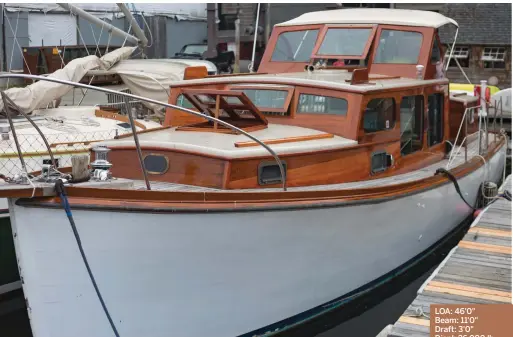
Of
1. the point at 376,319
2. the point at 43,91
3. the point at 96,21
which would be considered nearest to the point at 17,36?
the point at 96,21

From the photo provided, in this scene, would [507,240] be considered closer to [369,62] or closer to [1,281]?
[369,62]

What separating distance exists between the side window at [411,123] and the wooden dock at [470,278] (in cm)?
139

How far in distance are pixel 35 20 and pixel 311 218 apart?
721 inches

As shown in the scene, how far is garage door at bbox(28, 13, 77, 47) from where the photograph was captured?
2311 centimetres

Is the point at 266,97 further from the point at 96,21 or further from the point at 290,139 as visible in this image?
the point at 96,21

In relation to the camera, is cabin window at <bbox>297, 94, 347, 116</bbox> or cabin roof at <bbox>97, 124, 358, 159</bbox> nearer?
cabin roof at <bbox>97, 124, 358, 159</bbox>

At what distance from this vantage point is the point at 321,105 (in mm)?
8281

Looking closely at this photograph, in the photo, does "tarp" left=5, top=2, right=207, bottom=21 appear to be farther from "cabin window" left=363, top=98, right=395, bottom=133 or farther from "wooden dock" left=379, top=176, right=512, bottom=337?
"wooden dock" left=379, top=176, right=512, bottom=337

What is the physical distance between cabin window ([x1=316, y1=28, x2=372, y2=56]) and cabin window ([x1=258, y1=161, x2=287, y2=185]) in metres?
3.05

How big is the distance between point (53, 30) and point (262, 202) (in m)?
18.8

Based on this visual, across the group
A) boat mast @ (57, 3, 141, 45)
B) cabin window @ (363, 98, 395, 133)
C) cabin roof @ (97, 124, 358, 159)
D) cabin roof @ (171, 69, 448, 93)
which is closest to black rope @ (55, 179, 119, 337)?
cabin roof @ (97, 124, 358, 159)

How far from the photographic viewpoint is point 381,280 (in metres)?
8.70

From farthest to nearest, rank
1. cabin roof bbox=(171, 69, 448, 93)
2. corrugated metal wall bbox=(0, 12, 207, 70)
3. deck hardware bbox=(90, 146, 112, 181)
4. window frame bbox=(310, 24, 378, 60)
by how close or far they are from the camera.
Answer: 1. corrugated metal wall bbox=(0, 12, 207, 70)
2. window frame bbox=(310, 24, 378, 60)
3. cabin roof bbox=(171, 69, 448, 93)
4. deck hardware bbox=(90, 146, 112, 181)

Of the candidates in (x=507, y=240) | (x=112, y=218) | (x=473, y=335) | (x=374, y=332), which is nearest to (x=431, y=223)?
(x=507, y=240)
